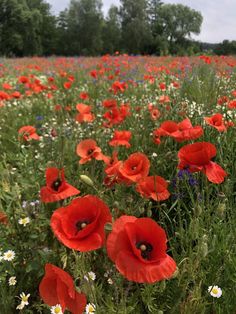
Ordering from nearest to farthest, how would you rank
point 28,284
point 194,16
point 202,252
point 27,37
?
point 202,252
point 28,284
point 27,37
point 194,16

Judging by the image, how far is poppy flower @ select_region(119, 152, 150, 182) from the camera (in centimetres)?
154

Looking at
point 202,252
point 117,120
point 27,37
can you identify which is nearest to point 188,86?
point 117,120

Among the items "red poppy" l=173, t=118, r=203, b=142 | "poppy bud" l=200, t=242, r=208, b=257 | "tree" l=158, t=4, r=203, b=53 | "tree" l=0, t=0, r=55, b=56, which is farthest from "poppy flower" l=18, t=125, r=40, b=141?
"tree" l=158, t=4, r=203, b=53

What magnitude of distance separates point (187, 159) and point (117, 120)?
1.51 m

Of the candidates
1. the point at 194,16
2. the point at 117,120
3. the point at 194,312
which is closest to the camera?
the point at 194,312

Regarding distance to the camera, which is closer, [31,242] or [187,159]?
[187,159]

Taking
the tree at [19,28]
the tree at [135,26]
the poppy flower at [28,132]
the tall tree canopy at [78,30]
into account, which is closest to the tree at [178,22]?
the tall tree canopy at [78,30]

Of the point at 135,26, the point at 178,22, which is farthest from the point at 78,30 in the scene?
the point at 178,22

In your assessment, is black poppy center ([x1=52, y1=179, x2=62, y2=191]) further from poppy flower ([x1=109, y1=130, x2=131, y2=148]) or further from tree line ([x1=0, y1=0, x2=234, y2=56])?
tree line ([x1=0, y1=0, x2=234, y2=56])

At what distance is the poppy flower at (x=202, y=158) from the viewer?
1.53m

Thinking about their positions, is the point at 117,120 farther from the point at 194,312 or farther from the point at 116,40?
the point at 116,40

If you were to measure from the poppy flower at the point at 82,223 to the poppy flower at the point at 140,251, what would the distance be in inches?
3.0

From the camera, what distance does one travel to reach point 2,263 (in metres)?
1.91

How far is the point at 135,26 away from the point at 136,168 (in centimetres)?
5098
